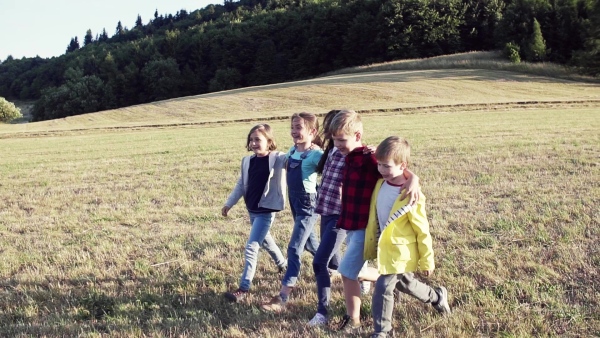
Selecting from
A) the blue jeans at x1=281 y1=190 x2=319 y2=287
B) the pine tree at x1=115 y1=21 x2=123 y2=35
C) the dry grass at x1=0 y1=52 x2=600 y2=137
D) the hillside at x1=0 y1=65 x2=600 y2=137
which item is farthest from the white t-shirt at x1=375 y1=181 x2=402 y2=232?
the pine tree at x1=115 y1=21 x2=123 y2=35

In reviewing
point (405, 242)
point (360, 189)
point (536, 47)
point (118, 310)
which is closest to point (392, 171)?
point (360, 189)

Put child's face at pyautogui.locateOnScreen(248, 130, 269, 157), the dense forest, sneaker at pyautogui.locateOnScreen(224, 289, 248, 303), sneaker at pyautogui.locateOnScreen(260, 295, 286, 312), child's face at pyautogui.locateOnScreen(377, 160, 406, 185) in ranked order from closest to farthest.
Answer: child's face at pyautogui.locateOnScreen(377, 160, 406, 185), sneaker at pyautogui.locateOnScreen(260, 295, 286, 312), sneaker at pyautogui.locateOnScreen(224, 289, 248, 303), child's face at pyautogui.locateOnScreen(248, 130, 269, 157), the dense forest

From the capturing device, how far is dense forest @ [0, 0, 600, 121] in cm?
6231

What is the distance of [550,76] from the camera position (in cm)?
4934

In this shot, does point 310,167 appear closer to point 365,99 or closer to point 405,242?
point 405,242

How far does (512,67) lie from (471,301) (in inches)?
2144

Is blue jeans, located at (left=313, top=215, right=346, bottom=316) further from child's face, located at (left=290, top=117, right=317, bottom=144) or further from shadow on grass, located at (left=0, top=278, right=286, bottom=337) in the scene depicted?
child's face, located at (left=290, top=117, right=317, bottom=144)

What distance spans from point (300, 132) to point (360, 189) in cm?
111

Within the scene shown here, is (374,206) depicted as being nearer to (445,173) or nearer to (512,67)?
(445,173)

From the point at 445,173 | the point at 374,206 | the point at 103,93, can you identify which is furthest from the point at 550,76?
the point at 103,93

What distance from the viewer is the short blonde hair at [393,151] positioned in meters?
3.79

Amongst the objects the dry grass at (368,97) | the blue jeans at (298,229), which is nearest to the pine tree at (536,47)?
the dry grass at (368,97)

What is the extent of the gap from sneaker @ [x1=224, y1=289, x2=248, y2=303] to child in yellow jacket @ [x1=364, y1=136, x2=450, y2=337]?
1532mm

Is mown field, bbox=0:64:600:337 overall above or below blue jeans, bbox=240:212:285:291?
below
